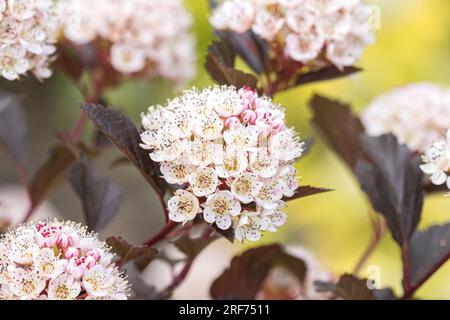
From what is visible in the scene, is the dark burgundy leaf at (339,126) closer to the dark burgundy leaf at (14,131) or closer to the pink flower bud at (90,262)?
the dark burgundy leaf at (14,131)

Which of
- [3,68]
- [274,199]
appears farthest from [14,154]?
[274,199]

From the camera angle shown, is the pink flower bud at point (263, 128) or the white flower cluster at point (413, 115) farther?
the white flower cluster at point (413, 115)

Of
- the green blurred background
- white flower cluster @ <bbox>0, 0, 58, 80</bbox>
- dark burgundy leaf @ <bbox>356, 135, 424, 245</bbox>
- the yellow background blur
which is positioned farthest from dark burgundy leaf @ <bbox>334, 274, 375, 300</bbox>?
the yellow background blur

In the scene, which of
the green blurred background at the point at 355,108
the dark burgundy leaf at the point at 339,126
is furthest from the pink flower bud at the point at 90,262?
the green blurred background at the point at 355,108

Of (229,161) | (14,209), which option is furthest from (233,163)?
(14,209)

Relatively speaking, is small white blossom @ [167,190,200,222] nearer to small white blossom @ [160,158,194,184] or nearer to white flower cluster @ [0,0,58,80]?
small white blossom @ [160,158,194,184]

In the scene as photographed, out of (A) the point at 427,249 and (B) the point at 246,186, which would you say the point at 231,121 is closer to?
(B) the point at 246,186

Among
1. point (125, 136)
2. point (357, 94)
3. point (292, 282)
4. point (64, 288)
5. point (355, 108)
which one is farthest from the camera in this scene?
point (357, 94)
